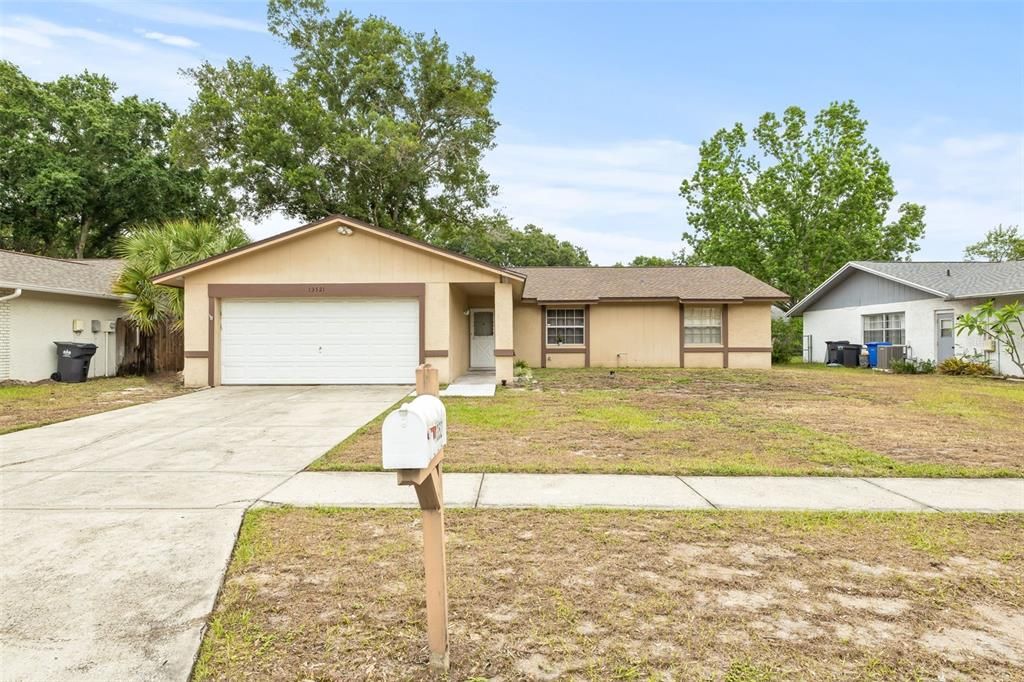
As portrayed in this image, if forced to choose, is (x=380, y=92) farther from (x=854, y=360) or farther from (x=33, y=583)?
(x=33, y=583)

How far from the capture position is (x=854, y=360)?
72.6ft

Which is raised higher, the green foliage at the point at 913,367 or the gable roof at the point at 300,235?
the gable roof at the point at 300,235

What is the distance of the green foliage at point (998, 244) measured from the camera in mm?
52844

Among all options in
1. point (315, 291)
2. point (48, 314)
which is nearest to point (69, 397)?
point (48, 314)

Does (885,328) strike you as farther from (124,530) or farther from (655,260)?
(655,260)

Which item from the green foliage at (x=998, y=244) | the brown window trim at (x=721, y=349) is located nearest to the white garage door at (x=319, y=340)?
the brown window trim at (x=721, y=349)

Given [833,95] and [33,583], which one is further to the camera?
[833,95]

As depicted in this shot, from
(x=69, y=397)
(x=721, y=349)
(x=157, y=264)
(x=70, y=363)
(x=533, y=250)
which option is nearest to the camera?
(x=69, y=397)

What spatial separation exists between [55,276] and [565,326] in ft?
49.8

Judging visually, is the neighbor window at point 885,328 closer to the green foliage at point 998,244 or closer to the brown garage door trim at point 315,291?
the brown garage door trim at point 315,291

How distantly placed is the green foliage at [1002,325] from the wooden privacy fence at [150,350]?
77.2 ft

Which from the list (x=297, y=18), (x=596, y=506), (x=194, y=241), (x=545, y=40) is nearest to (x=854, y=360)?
(x=545, y=40)

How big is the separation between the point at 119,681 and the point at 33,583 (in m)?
1.32

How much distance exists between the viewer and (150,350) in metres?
17.8
